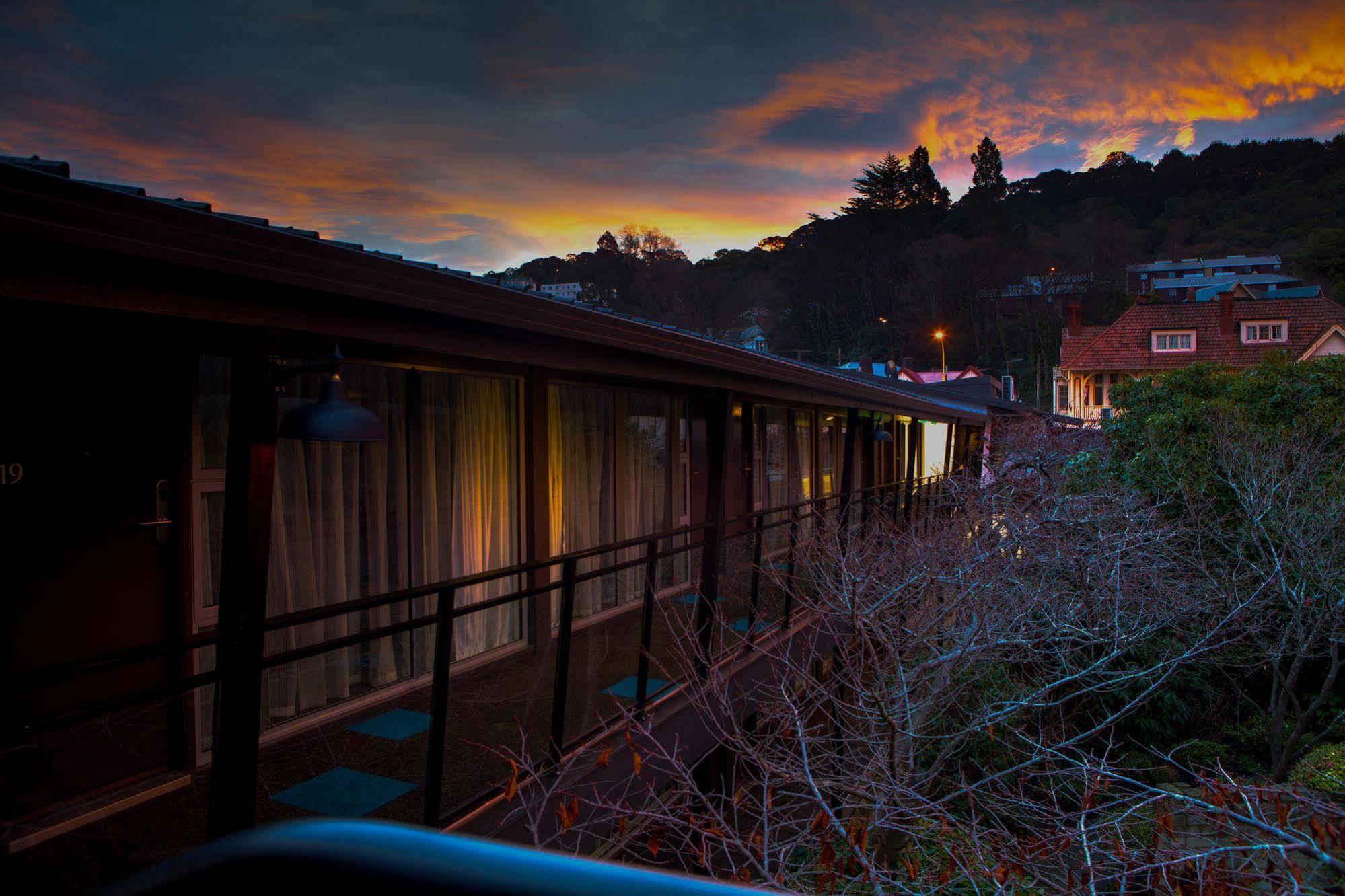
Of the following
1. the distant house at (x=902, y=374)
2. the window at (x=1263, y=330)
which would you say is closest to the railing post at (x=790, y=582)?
the distant house at (x=902, y=374)

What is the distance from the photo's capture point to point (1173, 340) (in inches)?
1361

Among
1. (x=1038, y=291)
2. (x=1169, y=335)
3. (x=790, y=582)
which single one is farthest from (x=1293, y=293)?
(x=790, y=582)

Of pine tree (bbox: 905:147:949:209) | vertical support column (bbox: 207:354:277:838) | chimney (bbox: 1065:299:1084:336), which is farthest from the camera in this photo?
pine tree (bbox: 905:147:949:209)

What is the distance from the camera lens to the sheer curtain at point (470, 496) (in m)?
5.69

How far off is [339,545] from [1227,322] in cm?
3786

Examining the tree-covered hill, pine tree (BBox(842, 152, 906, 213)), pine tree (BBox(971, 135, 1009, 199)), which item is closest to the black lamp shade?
the tree-covered hill

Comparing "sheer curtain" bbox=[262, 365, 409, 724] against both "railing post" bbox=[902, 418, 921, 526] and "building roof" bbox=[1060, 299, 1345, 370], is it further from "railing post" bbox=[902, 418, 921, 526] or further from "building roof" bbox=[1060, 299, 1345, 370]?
"building roof" bbox=[1060, 299, 1345, 370]

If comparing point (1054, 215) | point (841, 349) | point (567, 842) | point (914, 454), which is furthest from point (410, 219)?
point (1054, 215)

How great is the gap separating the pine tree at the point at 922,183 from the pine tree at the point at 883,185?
0.63 metres

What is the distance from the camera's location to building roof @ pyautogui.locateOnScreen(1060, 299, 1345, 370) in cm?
3222

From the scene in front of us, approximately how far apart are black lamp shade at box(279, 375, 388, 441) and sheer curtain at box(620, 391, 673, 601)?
4405 millimetres

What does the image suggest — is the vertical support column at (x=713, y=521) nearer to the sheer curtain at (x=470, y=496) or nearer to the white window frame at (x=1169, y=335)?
the sheer curtain at (x=470, y=496)

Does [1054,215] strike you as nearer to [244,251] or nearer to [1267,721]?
[1267,721]

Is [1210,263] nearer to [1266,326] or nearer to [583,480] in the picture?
[1266,326]
